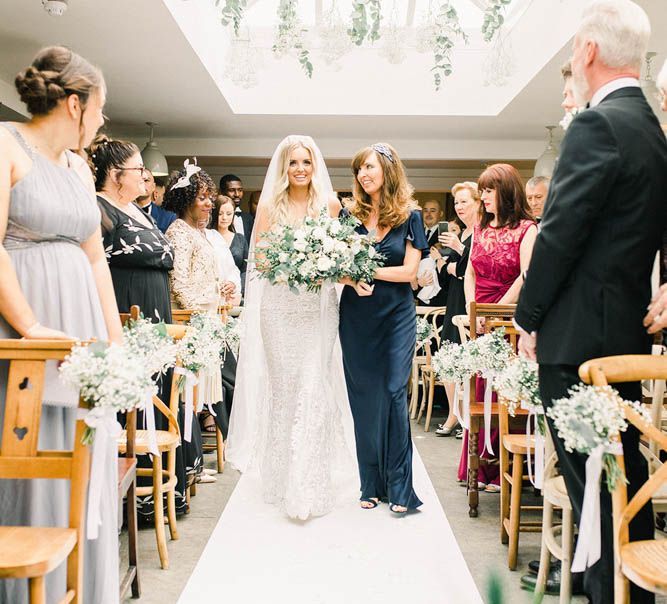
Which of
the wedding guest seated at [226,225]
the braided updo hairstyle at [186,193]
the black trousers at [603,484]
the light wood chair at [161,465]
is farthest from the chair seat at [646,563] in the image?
the wedding guest seated at [226,225]

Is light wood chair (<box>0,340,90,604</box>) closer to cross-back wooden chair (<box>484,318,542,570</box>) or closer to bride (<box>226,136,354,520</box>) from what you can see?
cross-back wooden chair (<box>484,318,542,570</box>)

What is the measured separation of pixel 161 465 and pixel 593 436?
220 centimetres

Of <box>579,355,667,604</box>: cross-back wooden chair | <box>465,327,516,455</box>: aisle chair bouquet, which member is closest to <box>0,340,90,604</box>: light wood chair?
<box>579,355,667,604</box>: cross-back wooden chair

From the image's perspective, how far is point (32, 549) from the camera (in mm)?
1664

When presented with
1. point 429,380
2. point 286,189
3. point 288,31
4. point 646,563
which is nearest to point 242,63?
point 288,31

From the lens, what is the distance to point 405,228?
3.86 meters

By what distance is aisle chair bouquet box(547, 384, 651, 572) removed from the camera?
1.62 meters

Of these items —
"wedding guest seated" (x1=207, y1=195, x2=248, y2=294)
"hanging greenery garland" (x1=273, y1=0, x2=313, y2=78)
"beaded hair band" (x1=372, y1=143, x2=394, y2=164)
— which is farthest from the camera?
"wedding guest seated" (x1=207, y1=195, x2=248, y2=294)

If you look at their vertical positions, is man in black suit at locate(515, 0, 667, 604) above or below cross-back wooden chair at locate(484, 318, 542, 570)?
above

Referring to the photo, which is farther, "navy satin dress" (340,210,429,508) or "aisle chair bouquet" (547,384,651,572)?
"navy satin dress" (340,210,429,508)

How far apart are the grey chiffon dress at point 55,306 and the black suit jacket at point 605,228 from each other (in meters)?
1.43

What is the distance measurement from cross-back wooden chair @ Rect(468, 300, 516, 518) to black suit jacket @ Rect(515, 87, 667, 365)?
5.21ft

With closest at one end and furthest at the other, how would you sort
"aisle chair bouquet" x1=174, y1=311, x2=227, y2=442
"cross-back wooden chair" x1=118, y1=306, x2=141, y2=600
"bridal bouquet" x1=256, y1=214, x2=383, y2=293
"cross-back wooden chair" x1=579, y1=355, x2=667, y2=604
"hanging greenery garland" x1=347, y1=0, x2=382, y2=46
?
"cross-back wooden chair" x1=579, y1=355, x2=667, y2=604
"cross-back wooden chair" x1=118, y1=306, x2=141, y2=600
"aisle chair bouquet" x1=174, y1=311, x2=227, y2=442
"bridal bouquet" x1=256, y1=214, x2=383, y2=293
"hanging greenery garland" x1=347, y1=0, x2=382, y2=46

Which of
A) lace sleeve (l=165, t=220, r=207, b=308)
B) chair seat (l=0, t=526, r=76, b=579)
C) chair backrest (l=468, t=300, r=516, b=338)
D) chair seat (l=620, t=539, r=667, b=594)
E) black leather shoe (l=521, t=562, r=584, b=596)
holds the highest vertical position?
lace sleeve (l=165, t=220, r=207, b=308)
